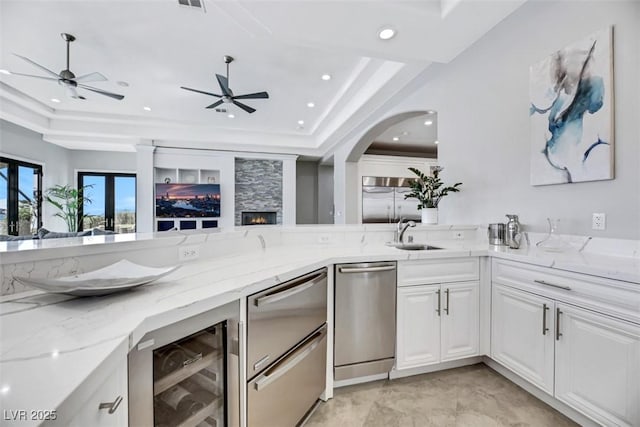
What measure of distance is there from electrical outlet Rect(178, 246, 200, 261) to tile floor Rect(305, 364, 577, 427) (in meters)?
1.12

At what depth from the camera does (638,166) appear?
1.49 metres

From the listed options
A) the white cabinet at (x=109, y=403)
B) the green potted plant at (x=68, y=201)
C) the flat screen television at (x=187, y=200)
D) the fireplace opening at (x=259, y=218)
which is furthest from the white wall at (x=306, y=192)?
the white cabinet at (x=109, y=403)

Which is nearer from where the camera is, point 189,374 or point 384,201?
point 189,374

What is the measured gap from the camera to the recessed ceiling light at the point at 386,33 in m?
2.18

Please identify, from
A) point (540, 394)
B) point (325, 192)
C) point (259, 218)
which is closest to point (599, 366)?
point (540, 394)

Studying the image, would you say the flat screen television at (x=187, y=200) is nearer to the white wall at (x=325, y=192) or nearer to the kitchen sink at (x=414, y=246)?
the white wall at (x=325, y=192)

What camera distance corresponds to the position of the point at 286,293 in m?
1.25

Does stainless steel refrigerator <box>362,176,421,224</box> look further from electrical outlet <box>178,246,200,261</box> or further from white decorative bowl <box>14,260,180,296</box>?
white decorative bowl <box>14,260,180,296</box>

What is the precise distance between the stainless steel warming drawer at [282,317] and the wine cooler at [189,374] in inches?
3.3

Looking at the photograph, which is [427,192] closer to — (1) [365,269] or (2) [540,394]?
(1) [365,269]

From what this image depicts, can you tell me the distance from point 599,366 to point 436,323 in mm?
788

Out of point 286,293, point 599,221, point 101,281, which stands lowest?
point 286,293

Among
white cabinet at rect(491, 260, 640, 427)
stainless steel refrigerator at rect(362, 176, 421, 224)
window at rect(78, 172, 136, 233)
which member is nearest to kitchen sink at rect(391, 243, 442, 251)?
white cabinet at rect(491, 260, 640, 427)

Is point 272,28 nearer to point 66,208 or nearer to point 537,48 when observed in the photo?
point 537,48
